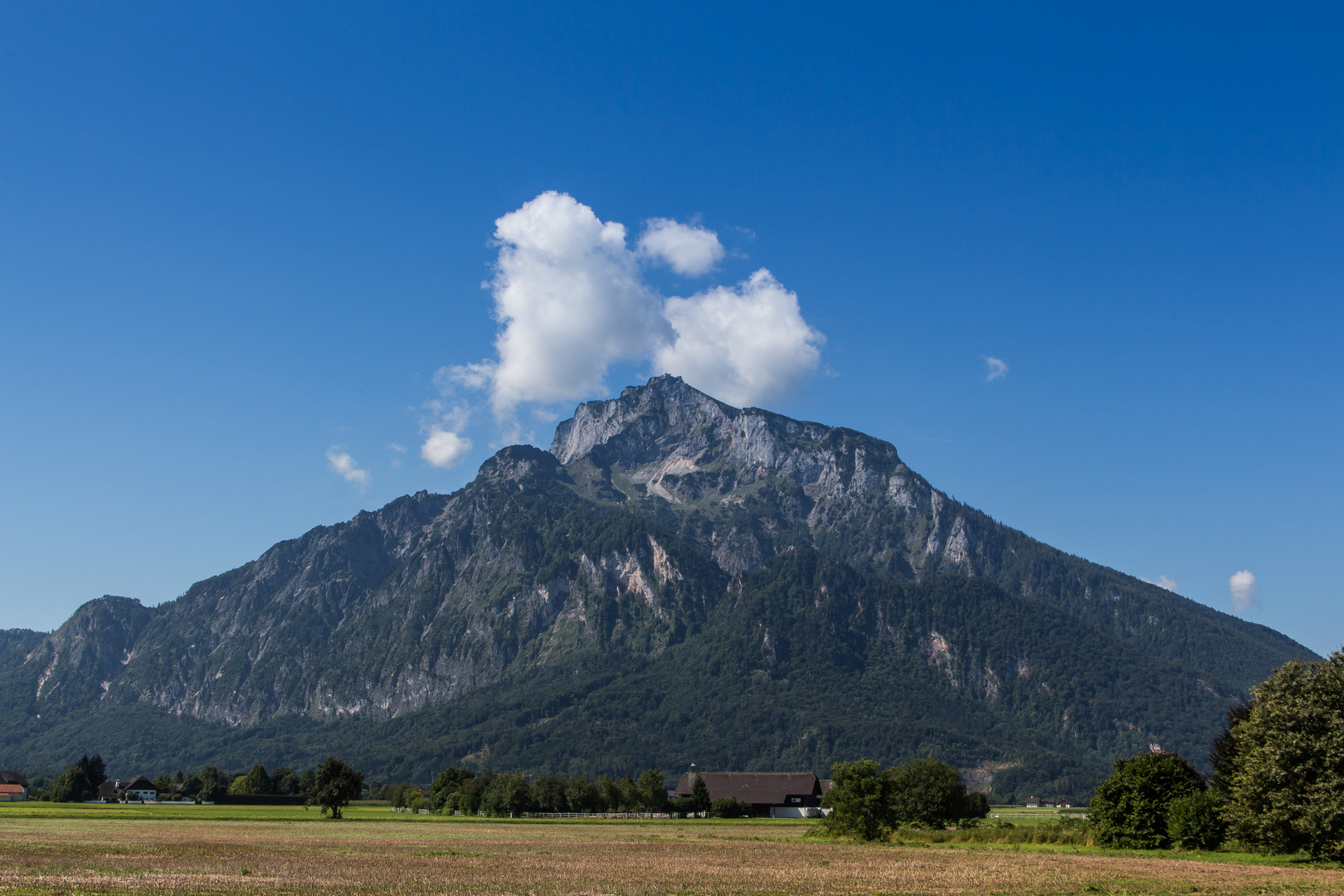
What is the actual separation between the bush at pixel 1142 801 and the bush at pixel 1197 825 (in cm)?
149

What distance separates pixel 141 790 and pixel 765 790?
11681 centimetres

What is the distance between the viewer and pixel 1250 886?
3812cm

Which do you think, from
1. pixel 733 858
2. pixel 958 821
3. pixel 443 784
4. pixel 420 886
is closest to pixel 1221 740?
pixel 958 821

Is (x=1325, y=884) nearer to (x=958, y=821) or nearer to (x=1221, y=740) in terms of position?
(x=1221, y=740)

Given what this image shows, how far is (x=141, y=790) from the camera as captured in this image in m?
178

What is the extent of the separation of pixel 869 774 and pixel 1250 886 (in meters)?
34.2

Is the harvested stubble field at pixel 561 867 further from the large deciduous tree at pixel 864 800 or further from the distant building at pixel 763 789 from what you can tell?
the distant building at pixel 763 789

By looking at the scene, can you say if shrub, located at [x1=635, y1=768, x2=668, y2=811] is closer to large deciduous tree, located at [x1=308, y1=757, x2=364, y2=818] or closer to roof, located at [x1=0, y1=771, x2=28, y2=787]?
large deciduous tree, located at [x1=308, y1=757, x2=364, y2=818]

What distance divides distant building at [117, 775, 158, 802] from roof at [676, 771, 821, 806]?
99028 millimetres

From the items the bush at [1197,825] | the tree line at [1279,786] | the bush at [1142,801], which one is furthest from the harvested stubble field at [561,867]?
the bush at [1197,825]

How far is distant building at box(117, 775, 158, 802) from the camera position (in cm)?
17288

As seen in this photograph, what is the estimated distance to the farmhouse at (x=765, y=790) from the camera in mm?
148875

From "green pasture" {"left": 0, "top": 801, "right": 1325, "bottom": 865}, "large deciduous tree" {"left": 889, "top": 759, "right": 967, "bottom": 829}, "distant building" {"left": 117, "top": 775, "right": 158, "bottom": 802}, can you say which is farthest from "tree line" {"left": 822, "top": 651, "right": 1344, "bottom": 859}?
"distant building" {"left": 117, "top": 775, "right": 158, "bottom": 802}

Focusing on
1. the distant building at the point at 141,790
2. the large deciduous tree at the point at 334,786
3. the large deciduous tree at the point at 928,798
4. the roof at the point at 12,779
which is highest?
the large deciduous tree at the point at 928,798
